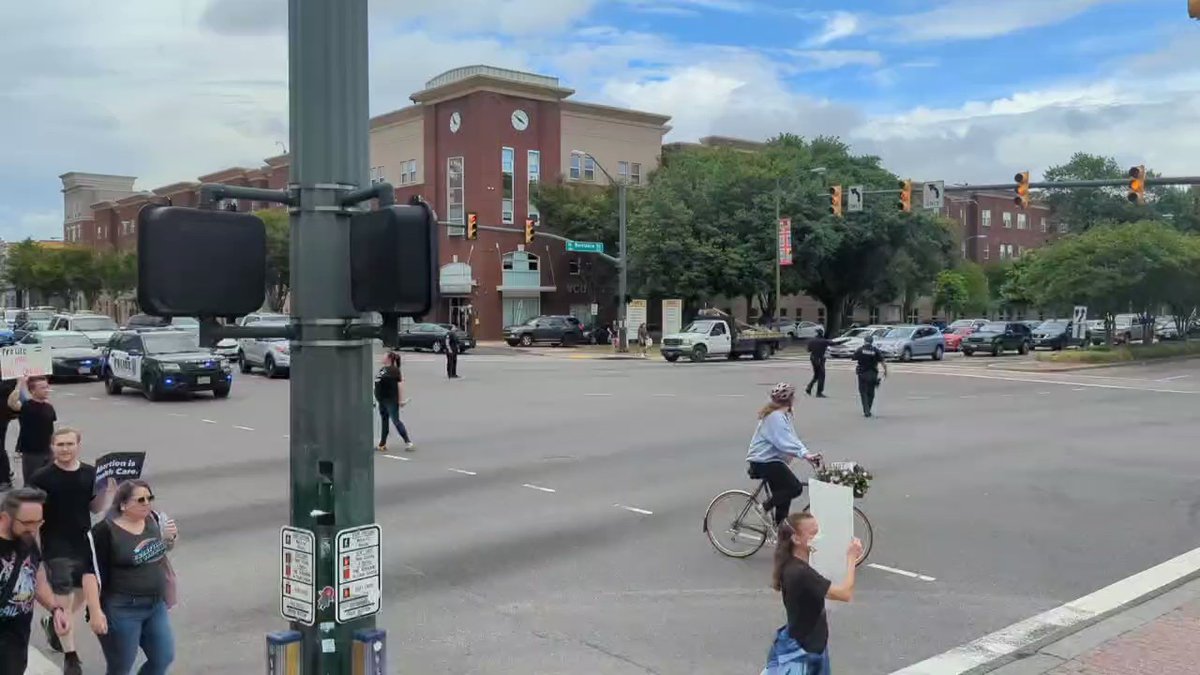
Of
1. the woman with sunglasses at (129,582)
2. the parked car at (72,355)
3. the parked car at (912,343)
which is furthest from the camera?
the parked car at (912,343)

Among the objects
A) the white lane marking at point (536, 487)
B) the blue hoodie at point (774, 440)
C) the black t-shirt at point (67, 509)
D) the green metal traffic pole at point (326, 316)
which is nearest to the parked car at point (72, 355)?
the white lane marking at point (536, 487)

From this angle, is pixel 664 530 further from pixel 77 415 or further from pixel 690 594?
pixel 77 415

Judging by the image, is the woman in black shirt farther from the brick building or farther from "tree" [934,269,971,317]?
"tree" [934,269,971,317]

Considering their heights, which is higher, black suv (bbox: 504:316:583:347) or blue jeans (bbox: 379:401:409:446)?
black suv (bbox: 504:316:583:347)

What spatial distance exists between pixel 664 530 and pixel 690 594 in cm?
216

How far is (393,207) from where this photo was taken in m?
3.28

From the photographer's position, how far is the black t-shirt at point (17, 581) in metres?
4.80

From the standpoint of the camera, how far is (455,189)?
6200cm

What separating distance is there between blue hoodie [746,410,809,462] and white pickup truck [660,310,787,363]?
111ft

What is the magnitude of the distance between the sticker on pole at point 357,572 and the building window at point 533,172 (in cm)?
5961

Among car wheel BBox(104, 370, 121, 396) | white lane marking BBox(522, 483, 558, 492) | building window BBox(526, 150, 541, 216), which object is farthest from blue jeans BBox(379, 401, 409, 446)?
building window BBox(526, 150, 541, 216)

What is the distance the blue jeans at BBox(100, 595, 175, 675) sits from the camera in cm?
523

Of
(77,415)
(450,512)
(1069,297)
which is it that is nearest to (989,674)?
(450,512)

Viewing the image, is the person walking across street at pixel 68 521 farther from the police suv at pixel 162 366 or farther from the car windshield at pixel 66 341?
the car windshield at pixel 66 341
